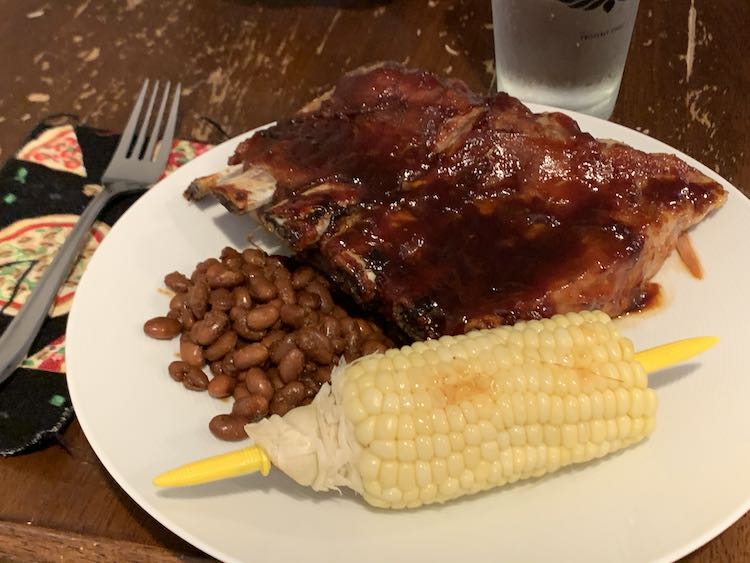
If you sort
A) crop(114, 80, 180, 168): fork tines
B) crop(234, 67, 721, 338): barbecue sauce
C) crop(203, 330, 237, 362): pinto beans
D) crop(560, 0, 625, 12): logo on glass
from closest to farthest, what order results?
crop(234, 67, 721, 338): barbecue sauce
crop(203, 330, 237, 362): pinto beans
crop(560, 0, 625, 12): logo on glass
crop(114, 80, 180, 168): fork tines

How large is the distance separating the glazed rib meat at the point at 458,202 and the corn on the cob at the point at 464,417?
294 mm

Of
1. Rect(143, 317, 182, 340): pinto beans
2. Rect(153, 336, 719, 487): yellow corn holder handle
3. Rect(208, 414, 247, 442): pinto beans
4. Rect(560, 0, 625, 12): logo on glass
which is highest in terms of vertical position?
Rect(560, 0, 625, 12): logo on glass

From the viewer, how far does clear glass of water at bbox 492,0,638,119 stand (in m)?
3.17

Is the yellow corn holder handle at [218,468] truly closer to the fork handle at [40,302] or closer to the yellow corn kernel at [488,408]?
the yellow corn kernel at [488,408]

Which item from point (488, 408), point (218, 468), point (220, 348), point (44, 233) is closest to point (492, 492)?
point (488, 408)

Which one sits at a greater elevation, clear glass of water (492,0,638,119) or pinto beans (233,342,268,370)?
clear glass of water (492,0,638,119)

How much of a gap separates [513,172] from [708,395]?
3.00 feet

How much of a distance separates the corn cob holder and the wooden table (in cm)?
186

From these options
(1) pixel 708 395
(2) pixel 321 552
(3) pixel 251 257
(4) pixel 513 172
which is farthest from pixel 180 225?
(1) pixel 708 395

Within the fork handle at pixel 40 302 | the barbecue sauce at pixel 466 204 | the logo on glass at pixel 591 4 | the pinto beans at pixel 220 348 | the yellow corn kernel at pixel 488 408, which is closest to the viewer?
the yellow corn kernel at pixel 488 408

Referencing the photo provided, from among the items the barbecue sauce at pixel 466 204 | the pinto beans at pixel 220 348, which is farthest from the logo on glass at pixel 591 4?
the pinto beans at pixel 220 348

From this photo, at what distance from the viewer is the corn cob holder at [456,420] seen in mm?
1834

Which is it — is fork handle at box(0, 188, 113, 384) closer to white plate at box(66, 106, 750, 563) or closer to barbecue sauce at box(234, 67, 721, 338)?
white plate at box(66, 106, 750, 563)

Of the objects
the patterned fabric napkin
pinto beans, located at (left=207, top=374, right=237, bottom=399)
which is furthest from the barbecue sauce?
the patterned fabric napkin
